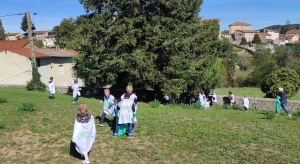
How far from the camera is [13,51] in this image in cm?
3341

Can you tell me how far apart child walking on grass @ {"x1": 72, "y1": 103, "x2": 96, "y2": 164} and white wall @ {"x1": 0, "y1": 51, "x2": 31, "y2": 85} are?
89.6 feet

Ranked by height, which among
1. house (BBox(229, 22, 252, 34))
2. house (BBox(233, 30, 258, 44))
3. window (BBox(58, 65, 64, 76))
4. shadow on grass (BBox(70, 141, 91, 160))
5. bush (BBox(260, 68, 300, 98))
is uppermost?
house (BBox(229, 22, 252, 34))

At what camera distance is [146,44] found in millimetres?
20156

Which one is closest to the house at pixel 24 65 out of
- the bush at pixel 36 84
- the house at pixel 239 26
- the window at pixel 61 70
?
the window at pixel 61 70

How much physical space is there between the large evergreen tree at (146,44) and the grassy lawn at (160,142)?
27.7 feet

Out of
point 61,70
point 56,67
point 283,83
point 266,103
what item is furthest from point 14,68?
point 283,83

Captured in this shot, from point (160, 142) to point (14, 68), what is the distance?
29015mm

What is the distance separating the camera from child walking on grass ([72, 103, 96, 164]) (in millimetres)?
7535

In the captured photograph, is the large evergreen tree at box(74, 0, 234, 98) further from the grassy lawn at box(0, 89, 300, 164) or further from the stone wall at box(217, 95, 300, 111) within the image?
the grassy lawn at box(0, 89, 300, 164)

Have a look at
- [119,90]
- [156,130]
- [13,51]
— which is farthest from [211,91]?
[13,51]

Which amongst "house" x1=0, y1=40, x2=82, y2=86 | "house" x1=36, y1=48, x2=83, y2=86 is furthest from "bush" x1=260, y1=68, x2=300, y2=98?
"house" x1=0, y1=40, x2=82, y2=86

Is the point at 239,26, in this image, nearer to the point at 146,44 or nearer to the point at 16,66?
the point at 16,66

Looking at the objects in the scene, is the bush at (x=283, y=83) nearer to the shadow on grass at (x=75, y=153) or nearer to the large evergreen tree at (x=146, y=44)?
the large evergreen tree at (x=146, y=44)

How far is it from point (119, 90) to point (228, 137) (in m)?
15.9
